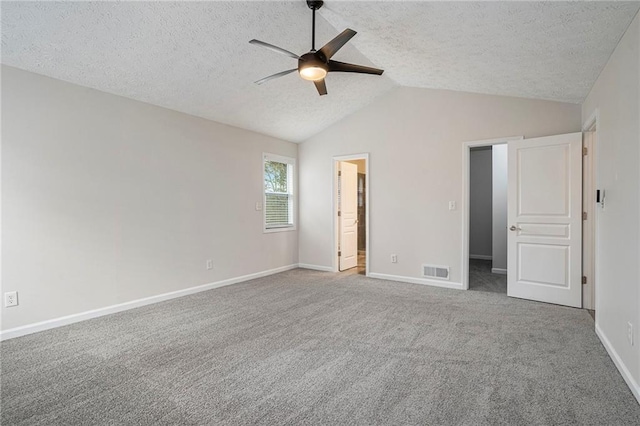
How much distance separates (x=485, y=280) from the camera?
5445 mm

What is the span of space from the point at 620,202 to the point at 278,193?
4.81 meters

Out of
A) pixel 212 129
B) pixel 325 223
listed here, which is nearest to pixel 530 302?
pixel 325 223

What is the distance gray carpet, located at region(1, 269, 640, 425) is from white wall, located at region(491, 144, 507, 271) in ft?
7.43

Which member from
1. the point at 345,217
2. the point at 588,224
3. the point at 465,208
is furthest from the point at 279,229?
the point at 588,224

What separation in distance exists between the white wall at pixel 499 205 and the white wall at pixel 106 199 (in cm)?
457

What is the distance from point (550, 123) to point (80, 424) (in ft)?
17.7

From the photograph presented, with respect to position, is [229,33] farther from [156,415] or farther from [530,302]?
[530,302]

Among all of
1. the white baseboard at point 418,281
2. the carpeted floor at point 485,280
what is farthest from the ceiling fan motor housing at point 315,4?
the carpeted floor at point 485,280

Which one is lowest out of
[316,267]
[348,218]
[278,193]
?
[316,267]

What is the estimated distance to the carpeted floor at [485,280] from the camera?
4.89 meters

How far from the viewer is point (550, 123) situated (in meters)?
4.21

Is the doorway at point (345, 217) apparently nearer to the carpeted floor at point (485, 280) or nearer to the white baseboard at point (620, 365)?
the carpeted floor at point (485, 280)

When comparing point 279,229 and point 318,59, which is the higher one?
point 318,59

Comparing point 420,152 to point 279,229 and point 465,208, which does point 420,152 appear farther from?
point 279,229
